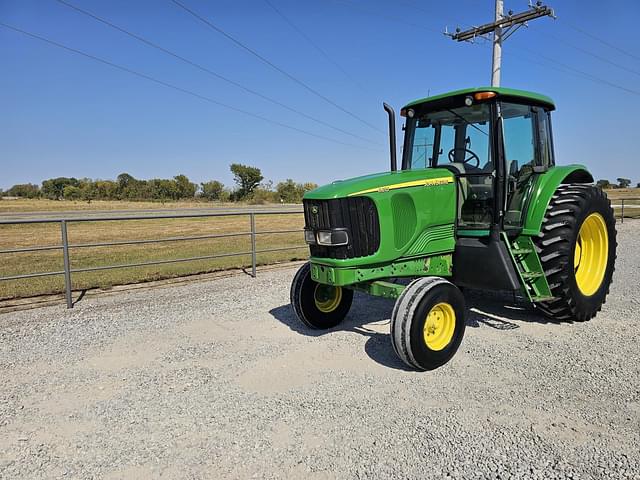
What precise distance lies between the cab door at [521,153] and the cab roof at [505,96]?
8 cm

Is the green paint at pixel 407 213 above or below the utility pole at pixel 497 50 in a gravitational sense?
below

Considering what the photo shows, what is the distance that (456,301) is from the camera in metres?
3.89

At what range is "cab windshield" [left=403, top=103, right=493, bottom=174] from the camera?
466 cm

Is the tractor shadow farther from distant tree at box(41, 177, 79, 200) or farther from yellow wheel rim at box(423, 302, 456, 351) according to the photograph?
distant tree at box(41, 177, 79, 200)

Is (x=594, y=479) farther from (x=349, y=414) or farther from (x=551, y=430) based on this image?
(x=349, y=414)

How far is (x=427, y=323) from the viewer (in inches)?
149

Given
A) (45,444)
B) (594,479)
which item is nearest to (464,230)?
(594,479)

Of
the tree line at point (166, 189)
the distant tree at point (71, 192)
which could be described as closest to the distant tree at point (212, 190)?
the tree line at point (166, 189)

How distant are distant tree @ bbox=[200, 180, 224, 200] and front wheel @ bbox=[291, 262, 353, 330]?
5347 centimetres

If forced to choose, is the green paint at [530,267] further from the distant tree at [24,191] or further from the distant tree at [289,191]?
the distant tree at [24,191]

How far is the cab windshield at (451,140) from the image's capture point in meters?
4.66

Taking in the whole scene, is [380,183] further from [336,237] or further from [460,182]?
[460,182]

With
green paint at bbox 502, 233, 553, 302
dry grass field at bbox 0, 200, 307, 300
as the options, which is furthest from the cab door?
dry grass field at bbox 0, 200, 307, 300

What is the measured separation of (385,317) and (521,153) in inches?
95.7
